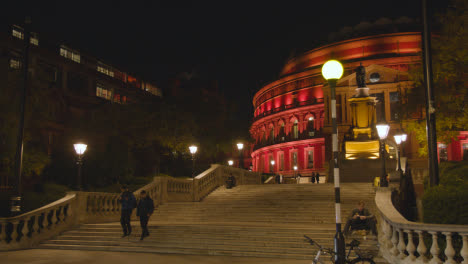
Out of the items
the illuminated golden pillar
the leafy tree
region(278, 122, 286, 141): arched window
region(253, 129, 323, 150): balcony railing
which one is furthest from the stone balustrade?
region(278, 122, 286, 141): arched window

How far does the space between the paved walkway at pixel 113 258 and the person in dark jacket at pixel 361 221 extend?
180cm

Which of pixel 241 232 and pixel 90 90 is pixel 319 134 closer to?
pixel 90 90

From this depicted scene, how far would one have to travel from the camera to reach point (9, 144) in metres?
26.2

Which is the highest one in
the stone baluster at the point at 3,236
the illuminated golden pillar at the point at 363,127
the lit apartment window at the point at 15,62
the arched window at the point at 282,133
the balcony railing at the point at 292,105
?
the balcony railing at the point at 292,105

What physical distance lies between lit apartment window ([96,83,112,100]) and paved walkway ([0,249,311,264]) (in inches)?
1949

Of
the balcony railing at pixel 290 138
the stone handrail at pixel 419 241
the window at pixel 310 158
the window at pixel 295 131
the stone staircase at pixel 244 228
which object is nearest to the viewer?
the stone handrail at pixel 419 241

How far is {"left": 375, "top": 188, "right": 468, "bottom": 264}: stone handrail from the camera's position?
945cm

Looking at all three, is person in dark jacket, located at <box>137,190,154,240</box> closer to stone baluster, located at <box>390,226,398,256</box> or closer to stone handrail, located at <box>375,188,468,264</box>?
stone handrail, located at <box>375,188,468,264</box>

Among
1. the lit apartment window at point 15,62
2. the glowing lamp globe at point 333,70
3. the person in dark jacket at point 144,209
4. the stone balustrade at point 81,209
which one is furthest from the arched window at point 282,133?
the glowing lamp globe at point 333,70

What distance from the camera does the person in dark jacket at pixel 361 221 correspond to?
43.6 feet

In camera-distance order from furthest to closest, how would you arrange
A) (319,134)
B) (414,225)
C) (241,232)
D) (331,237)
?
(319,134)
(241,232)
(331,237)
(414,225)

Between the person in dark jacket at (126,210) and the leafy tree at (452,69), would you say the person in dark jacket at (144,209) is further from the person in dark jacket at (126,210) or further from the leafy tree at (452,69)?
the leafy tree at (452,69)

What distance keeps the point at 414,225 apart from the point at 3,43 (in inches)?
1832

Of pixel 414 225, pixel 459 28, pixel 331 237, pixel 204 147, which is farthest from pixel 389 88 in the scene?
pixel 414 225
